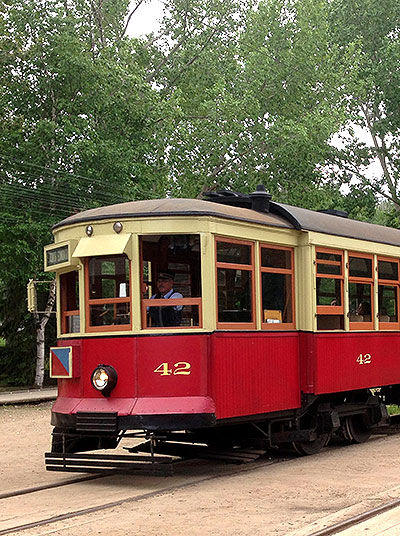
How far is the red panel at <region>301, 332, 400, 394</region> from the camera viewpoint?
39.0ft

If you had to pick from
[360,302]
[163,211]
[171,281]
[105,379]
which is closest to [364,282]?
[360,302]

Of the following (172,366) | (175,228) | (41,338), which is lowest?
(172,366)

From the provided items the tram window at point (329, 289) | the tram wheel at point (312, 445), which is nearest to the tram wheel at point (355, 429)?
the tram wheel at point (312, 445)

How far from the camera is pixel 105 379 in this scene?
1018 centimetres

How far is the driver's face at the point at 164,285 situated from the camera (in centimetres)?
1055

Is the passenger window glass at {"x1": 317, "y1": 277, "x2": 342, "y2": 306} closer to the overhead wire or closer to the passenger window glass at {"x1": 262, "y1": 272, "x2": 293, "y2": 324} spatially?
the passenger window glass at {"x1": 262, "y1": 272, "x2": 293, "y2": 324}

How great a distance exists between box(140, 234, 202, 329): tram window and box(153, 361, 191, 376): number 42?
0.44 m

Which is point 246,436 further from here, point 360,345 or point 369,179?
point 369,179

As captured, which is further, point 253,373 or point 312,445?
point 312,445

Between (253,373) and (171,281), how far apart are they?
1.44 m

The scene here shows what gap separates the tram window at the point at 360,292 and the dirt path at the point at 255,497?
1.76m

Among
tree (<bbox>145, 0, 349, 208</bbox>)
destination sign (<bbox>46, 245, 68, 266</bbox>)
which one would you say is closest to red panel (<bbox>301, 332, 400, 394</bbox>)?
destination sign (<bbox>46, 245, 68, 266</bbox>)

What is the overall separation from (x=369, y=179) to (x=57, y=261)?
34116 mm

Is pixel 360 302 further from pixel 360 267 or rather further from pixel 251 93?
pixel 251 93
